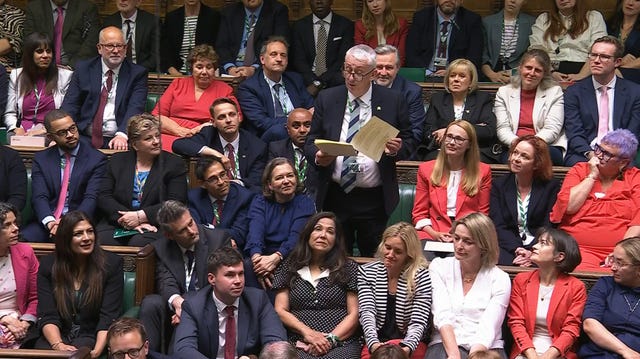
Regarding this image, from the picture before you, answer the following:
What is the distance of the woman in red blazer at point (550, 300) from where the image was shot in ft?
15.1

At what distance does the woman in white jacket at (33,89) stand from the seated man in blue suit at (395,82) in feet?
5.85

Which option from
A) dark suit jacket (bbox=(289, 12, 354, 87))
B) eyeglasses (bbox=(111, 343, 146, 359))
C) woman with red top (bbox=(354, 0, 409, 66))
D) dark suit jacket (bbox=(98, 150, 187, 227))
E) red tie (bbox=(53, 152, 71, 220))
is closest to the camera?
eyeglasses (bbox=(111, 343, 146, 359))

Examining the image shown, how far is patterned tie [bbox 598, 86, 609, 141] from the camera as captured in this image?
233 inches

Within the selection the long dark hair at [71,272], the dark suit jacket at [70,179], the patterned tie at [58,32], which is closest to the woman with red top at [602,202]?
the long dark hair at [71,272]

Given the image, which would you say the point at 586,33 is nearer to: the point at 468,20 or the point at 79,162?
the point at 468,20

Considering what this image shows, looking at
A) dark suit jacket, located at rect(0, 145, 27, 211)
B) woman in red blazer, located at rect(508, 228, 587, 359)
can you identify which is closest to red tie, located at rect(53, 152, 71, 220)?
dark suit jacket, located at rect(0, 145, 27, 211)

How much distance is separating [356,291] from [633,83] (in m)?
2.13

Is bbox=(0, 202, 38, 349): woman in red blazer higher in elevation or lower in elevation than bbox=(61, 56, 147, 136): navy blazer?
lower

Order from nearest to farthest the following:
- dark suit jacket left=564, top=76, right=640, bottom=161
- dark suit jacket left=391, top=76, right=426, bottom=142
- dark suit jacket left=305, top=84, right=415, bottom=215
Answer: dark suit jacket left=305, top=84, right=415, bottom=215, dark suit jacket left=391, top=76, right=426, bottom=142, dark suit jacket left=564, top=76, right=640, bottom=161

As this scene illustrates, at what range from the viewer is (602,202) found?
5.21 metres

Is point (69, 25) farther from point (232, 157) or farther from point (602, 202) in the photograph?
point (602, 202)

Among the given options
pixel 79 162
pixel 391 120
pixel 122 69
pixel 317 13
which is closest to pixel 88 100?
pixel 122 69

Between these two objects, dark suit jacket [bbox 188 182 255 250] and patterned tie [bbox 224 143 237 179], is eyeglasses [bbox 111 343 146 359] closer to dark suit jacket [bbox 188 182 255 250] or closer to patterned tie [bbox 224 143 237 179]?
dark suit jacket [bbox 188 182 255 250]

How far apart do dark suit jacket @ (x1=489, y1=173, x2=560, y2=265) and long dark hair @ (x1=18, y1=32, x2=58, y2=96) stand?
2616 mm
